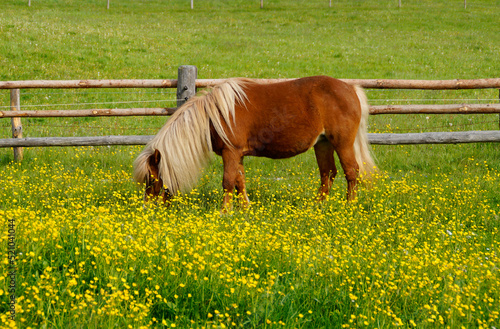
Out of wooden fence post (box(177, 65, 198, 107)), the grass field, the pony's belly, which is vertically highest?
wooden fence post (box(177, 65, 198, 107))

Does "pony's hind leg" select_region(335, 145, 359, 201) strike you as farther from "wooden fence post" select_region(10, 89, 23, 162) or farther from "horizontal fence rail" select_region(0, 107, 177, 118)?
"wooden fence post" select_region(10, 89, 23, 162)

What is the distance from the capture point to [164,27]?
87.4 feet

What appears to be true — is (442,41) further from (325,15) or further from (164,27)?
(164,27)

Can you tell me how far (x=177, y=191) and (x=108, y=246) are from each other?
5.70 ft

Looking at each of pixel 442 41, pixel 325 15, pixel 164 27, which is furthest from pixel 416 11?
pixel 164 27

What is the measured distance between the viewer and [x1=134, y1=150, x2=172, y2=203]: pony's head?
551 cm

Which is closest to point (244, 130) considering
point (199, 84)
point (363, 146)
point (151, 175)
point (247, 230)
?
point (151, 175)

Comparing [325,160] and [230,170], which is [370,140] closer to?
[325,160]

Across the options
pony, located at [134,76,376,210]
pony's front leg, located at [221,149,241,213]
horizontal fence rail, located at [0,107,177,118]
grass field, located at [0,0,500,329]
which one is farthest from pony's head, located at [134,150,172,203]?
horizontal fence rail, located at [0,107,177,118]

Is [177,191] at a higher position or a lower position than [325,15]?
lower

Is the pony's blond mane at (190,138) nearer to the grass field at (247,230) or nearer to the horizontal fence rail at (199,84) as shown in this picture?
the grass field at (247,230)

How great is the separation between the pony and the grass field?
372mm

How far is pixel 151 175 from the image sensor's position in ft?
18.2

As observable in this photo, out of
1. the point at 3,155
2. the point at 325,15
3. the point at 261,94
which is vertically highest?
the point at 325,15
